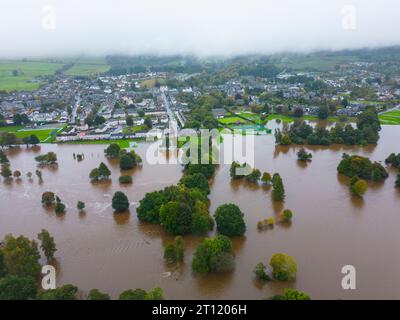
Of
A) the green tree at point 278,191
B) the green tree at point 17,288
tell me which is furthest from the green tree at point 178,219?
the green tree at point 17,288

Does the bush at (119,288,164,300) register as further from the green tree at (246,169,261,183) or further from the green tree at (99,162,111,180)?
the green tree at (99,162,111,180)

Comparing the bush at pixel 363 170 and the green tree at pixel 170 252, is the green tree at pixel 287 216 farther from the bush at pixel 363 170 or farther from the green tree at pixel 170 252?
the bush at pixel 363 170

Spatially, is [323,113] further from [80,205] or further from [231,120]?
[80,205]

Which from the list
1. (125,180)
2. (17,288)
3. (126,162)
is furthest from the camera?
(126,162)

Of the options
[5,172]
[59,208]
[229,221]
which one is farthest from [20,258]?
[5,172]

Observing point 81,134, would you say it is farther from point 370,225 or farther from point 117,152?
point 370,225

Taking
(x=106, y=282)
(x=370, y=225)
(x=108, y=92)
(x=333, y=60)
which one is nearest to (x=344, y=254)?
(x=370, y=225)
